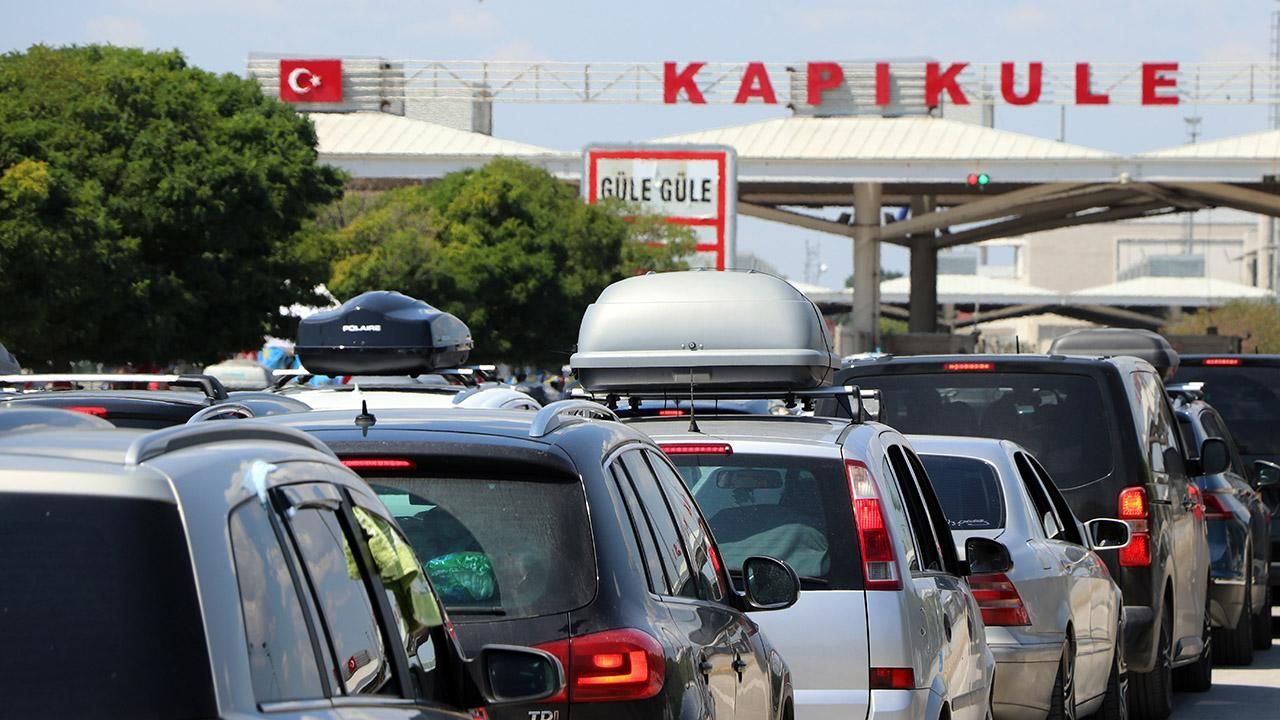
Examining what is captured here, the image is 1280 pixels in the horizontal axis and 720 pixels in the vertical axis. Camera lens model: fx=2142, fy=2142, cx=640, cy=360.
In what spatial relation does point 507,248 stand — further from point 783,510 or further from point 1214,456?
point 783,510

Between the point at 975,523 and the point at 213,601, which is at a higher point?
the point at 213,601

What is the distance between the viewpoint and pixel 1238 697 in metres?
13.0

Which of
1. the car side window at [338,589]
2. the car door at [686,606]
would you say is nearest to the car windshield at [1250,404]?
the car door at [686,606]

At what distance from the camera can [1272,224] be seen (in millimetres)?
159750

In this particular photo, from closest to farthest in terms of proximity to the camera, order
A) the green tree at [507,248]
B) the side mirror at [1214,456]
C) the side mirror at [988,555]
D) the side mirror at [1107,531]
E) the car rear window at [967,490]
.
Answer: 1. the side mirror at [988,555]
2. the car rear window at [967,490]
3. the side mirror at [1107,531]
4. the side mirror at [1214,456]
5. the green tree at [507,248]

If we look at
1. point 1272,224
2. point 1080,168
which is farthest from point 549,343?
point 1272,224

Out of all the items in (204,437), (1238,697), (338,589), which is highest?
(204,437)

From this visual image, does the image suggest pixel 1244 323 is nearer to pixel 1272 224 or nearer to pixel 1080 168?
pixel 1080 168

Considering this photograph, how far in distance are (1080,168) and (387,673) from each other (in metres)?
68.0

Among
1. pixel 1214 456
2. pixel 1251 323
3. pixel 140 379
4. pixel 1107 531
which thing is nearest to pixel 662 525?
pixel 1107 531

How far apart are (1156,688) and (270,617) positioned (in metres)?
9.41

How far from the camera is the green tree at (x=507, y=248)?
53625mm

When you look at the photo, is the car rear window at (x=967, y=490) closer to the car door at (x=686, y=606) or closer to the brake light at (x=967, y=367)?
the brake light at (x=967, y=367)

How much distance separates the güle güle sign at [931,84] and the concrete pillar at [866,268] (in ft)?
14.7
